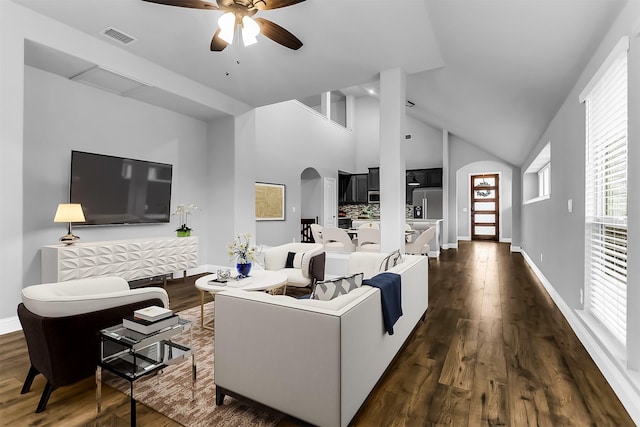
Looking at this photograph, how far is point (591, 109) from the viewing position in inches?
104

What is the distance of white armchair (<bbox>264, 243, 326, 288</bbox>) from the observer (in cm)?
395

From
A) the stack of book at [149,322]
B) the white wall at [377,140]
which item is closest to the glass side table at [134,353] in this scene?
the stack of book at [149,322]

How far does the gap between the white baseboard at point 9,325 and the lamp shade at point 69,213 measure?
108 cm

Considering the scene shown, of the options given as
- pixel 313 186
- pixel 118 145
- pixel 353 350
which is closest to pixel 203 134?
pixel 118 145

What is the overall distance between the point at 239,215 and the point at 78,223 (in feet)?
7.44

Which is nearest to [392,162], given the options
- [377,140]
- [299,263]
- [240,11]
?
[299,263]

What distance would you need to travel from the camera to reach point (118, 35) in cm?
354

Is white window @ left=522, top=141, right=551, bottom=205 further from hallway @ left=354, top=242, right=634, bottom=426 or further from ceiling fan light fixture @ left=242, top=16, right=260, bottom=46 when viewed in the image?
ceiling fan light fixture @ left=242, top=16, right=260, bottom=46

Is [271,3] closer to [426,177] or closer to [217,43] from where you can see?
[217,43]

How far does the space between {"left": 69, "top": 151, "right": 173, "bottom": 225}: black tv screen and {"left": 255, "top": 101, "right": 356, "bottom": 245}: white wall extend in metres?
2.61

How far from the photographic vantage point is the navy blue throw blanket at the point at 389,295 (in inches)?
80.7

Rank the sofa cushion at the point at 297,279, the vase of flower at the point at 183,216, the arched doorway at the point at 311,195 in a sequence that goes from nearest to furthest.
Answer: the sofa cushion at the point at 297,279
the vase of flower at the point at 183,216
the arched doorway at the point at 311,195

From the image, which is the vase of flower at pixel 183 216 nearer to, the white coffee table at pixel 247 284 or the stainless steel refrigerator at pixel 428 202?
the white coffee table at pixel 247 284

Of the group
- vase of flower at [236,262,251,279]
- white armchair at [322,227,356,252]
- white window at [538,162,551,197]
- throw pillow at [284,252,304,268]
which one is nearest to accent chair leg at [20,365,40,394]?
vase of flower at [236,262,251,279]
